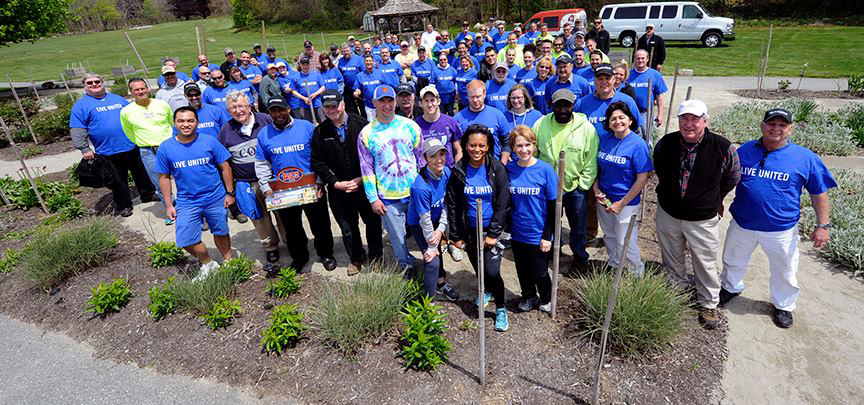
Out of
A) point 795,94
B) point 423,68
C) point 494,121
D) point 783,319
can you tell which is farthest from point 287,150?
point 795,94

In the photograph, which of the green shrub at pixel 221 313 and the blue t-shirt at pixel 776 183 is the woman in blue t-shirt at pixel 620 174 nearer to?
the blue t-shirt at pixel 776 183

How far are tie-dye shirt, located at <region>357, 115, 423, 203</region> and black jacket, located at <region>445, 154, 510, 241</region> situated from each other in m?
0.63

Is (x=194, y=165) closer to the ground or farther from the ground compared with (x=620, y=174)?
farther from the ground

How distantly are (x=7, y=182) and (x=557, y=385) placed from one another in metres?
10.2

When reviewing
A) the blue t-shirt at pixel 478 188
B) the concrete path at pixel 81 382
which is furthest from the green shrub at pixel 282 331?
the blue t-shirt at pixel 478 188

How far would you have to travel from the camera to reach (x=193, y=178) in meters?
4.53

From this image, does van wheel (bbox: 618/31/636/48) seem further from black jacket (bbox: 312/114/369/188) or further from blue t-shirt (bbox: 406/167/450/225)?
blue t-shirt (bbox: 406/167/450/225)

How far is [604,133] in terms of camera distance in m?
4.18

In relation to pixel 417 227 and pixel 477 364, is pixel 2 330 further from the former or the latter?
pixel 477 364

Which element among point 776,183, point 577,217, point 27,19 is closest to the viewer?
point 776,183

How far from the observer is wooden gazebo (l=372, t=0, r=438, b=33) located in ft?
86.5

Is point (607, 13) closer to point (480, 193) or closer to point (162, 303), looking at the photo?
point (480, 193)

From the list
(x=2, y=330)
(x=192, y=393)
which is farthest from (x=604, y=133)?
(x=2, y=330)

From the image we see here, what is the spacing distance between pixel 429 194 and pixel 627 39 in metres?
21.6
